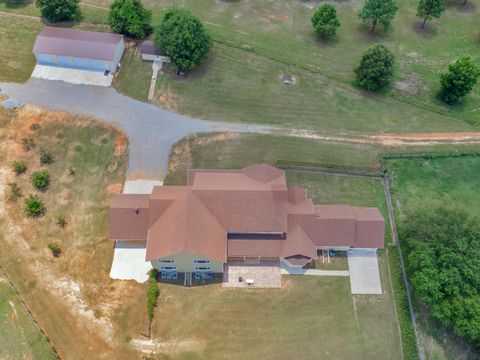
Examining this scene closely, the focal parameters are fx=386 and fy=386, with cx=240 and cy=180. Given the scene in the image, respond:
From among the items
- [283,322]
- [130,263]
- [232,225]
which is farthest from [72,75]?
[283,322]

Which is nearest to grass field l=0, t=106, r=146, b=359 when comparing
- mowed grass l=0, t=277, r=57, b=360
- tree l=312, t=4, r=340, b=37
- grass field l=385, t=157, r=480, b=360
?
mowed grass l=0, t=277, r=57, b=360

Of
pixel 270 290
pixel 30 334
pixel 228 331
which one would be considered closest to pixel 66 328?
pixel 30 334

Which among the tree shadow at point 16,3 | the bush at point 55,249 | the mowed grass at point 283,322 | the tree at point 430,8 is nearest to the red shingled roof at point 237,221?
the mowed grass at point 283,322

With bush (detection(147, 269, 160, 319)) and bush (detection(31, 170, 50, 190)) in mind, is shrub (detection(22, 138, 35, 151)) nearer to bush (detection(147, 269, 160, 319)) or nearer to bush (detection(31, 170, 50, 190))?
bush (detection(31, 170, 50, 190))

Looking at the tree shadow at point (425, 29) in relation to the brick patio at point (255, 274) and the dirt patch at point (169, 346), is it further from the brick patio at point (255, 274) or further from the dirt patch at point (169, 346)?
the dirt patch at point (169, 346)

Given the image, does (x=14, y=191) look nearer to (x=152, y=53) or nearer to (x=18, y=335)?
(x=18, y=335)

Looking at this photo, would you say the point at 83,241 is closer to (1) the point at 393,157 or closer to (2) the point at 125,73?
(2) the point at 125,73
